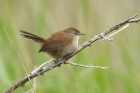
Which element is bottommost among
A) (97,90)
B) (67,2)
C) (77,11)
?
(97,90)

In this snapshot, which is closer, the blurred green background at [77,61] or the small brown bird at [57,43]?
the small brown bird at [57,43]

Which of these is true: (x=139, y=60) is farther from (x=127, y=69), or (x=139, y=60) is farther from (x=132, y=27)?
(x=132, y=27)

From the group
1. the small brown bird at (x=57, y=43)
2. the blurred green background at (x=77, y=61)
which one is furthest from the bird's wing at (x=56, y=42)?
the blurred green background at (x=77, y=61)

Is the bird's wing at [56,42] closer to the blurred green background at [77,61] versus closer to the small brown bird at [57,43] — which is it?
the small brown bird at [57,43]

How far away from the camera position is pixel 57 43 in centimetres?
292

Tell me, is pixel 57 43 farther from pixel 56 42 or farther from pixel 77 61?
pixel 77 61

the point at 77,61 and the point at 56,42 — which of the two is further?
the point at 77,61

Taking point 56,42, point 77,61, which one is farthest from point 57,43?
point 77,61

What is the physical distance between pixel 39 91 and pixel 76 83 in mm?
274

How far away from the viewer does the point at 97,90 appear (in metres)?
2.92

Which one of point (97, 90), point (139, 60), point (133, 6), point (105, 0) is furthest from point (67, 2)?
Result: point (97, 90)

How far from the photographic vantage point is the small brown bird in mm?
2783

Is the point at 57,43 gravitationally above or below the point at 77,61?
above

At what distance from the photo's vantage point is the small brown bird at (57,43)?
2.78 metres
